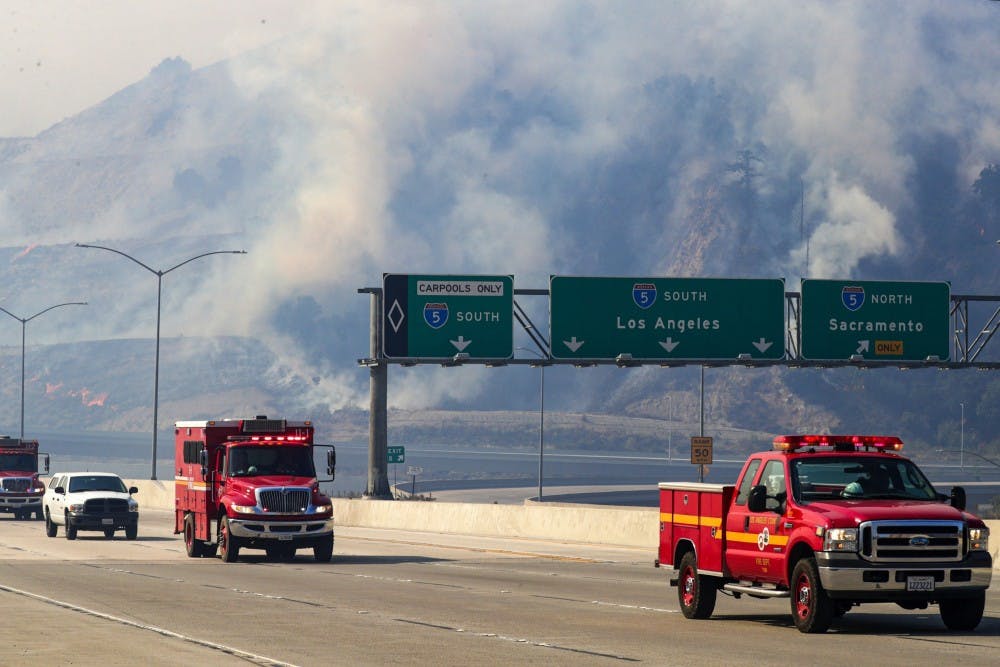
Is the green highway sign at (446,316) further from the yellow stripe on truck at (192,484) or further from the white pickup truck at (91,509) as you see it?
the yellow stripe on truck at (192,484)

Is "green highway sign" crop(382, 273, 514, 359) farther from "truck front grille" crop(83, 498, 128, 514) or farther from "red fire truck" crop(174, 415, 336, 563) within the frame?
"red fire truck" crop(174, 415, 336, 563)

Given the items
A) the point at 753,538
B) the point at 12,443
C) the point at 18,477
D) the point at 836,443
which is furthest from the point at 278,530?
the point at 12,443

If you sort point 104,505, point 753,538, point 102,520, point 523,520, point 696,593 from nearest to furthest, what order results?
point 753,538 < point 696,593 < point 102,520 < point 104,505 < point 523,520

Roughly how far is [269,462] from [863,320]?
30.8 m

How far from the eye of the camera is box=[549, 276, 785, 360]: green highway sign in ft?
189

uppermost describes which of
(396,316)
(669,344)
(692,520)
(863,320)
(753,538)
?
(863,320)

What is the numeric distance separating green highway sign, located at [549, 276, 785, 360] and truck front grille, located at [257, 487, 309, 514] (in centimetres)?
2469

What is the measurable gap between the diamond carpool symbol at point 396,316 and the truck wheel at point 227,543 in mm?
21926

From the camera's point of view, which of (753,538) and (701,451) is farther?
(701,451)

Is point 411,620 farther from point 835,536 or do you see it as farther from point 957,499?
point 957,499

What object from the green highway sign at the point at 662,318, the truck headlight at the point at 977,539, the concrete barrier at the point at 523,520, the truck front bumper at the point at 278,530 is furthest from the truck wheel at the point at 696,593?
the green highway sign at the point at 662,318

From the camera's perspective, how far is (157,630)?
18.5 m

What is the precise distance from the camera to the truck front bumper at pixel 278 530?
33062 millimetres

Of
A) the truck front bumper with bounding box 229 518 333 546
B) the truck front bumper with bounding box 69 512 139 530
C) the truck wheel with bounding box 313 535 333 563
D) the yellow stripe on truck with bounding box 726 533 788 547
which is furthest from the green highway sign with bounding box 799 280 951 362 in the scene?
the yellow stripe on truck with bounding box 726 533 788 547
